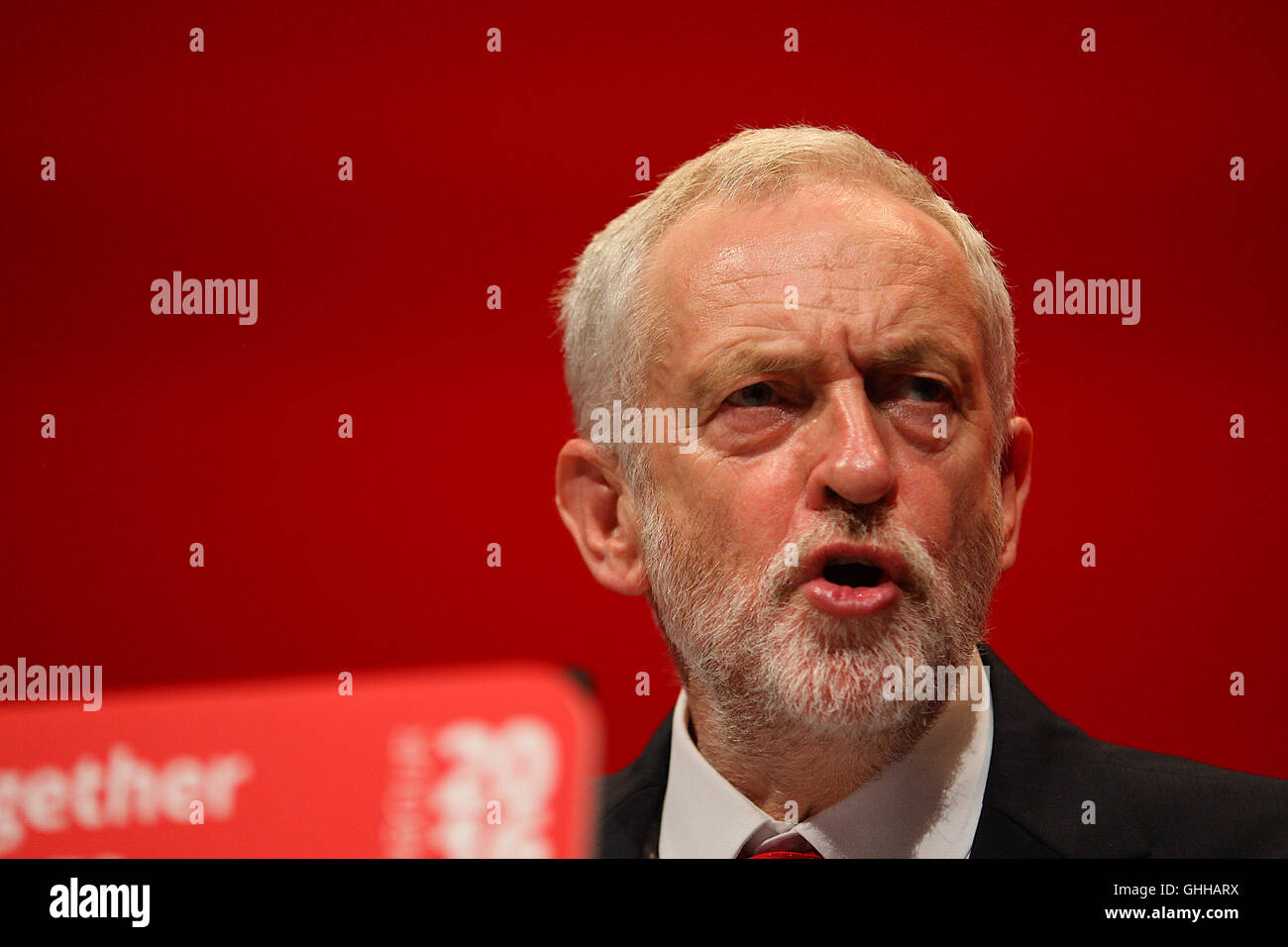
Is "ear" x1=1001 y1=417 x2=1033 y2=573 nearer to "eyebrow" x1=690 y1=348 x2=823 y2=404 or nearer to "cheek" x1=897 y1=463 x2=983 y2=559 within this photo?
"cheek" x1=897 y1=463 x2=983 y2=559

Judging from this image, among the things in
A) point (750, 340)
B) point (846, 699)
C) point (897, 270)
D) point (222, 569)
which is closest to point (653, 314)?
point (750, 340)

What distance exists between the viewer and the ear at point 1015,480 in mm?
2229

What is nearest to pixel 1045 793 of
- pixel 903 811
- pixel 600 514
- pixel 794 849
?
pixel 903 811

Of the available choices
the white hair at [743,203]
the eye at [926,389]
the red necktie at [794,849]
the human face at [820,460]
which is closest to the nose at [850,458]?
Answer: the human face at [820,460]

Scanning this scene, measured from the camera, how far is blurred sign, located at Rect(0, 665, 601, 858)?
173 cm

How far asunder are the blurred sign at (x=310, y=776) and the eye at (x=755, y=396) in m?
0.55

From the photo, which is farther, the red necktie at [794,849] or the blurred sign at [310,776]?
the red necktie at [794,849]

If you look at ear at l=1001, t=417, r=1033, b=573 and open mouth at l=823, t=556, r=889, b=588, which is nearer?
open mouth at l=823, t=556, r=889, b=588

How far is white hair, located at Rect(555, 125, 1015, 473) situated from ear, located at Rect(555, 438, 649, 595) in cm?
7

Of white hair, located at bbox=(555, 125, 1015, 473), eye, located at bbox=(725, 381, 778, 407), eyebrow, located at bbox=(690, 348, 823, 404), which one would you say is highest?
white hair, located at bbox=(555, 125, 1015, 473)

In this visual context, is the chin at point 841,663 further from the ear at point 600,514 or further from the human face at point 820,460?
the ear at point 600,514

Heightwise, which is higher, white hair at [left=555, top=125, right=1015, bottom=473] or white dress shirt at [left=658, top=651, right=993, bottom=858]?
white hair at [left=555, top=125, right=1015, bottom=473]

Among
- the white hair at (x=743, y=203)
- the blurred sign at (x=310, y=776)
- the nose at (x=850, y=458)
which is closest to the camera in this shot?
the blurred sign at (x=310, y=776)

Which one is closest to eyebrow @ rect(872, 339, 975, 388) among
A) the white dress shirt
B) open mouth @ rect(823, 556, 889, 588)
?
open mouth @ rect(823, 556, 889, 588)
